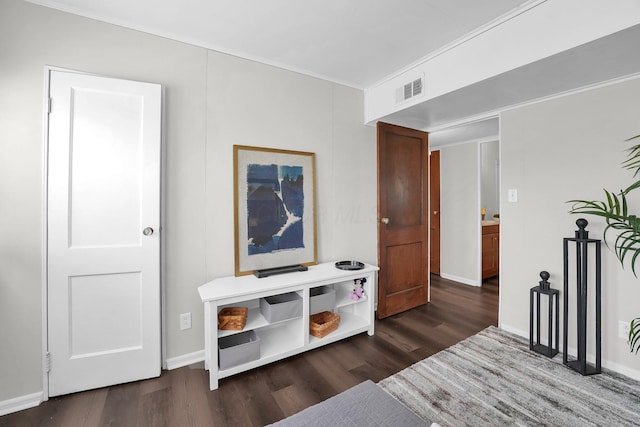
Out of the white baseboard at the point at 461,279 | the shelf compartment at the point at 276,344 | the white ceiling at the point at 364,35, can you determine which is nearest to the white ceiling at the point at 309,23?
the white ceiling at the point at 364,35

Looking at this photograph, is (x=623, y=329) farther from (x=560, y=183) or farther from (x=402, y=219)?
(x=402, y=219)

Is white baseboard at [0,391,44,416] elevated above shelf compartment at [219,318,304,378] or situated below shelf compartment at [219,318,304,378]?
below

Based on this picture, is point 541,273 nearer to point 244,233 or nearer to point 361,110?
point 361,110

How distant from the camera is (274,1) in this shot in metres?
1.73

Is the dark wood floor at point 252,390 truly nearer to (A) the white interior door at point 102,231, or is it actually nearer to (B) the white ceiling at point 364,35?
(A) the white interior door at point 102,231

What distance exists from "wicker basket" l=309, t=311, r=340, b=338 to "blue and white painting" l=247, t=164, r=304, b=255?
0.69 metres

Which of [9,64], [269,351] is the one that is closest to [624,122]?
[269,351]

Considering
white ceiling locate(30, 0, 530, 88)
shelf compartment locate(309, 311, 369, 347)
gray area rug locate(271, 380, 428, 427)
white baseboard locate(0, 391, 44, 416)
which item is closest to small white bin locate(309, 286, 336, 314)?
shelf compartment locate(309, 311, 369, 347)

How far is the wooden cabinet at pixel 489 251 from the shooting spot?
13.5 ft

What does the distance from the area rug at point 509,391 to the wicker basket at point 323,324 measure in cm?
61

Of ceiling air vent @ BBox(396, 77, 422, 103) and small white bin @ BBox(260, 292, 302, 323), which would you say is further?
ceiling air vent @ BBox(396, 77, 422, 103)

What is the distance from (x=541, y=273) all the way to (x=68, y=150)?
3561 mm

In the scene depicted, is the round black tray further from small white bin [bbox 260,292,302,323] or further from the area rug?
the area rug

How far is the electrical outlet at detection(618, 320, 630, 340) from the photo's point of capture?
1.95m
